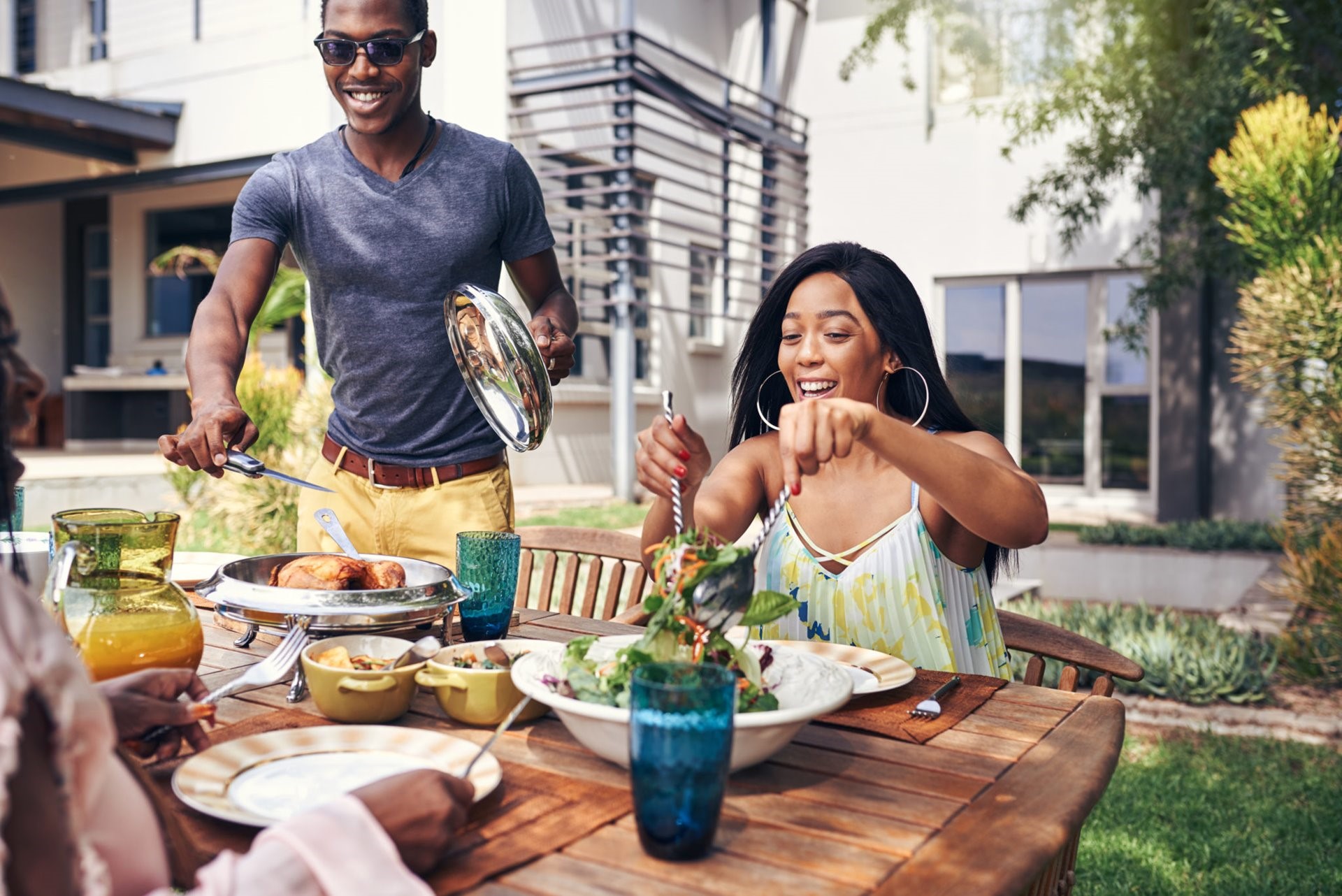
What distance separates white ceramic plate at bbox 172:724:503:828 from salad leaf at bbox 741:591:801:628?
297 millimetres

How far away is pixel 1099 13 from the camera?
7.24 m

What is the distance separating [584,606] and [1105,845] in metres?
1.48

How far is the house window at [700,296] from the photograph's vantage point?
1167 cm

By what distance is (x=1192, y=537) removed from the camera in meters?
7.07

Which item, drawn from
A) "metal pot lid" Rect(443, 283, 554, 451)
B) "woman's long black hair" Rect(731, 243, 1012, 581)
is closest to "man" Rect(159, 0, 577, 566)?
"metal pot lid" Rect(443, 283, 554, 451)

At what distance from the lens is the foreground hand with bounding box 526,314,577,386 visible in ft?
7.07

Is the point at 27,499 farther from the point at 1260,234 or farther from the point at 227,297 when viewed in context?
the point at 1260,234

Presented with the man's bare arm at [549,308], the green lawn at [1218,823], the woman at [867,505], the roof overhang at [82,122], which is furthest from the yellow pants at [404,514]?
the roof overhang at [82,122]

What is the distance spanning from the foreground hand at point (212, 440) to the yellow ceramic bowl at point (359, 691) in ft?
1.58

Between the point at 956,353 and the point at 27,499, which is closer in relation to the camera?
the point at 27,499

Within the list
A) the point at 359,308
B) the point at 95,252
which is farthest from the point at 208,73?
the point at 359,308

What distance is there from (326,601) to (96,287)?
42.3 ft

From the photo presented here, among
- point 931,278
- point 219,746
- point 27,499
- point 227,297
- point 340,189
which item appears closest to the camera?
point 219,746

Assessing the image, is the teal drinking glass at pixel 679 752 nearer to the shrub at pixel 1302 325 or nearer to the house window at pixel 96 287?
the shrub at pixel 1302 325
